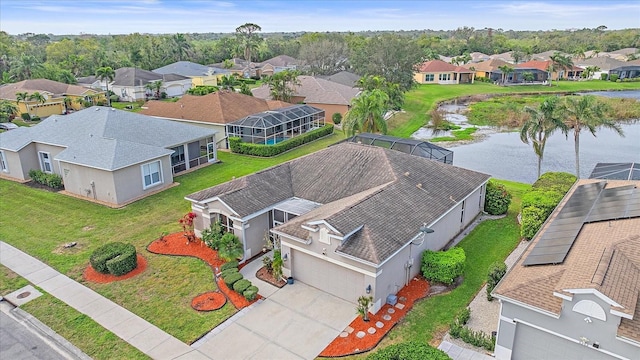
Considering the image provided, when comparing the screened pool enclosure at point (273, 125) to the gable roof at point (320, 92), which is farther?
the gable roof at point (320, 92)

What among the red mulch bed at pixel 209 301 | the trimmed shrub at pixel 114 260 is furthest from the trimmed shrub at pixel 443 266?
the trimmed shrub at pixel 114 260

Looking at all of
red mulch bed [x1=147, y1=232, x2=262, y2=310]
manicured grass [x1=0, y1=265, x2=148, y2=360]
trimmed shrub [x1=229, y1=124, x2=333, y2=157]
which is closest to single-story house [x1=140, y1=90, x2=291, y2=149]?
trimmed shrub [x1=229, y1=124, x2=333, y2=157]

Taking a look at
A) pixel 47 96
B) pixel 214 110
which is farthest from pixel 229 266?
pixel 47 96

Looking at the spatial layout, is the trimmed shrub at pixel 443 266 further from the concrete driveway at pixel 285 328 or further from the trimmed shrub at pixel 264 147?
the trimmed shrub at pixel 264 147

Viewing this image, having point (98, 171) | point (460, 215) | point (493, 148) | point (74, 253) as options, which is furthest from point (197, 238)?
point (493, 148)

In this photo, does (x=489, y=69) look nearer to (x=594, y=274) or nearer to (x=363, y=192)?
(x=363, y=192)

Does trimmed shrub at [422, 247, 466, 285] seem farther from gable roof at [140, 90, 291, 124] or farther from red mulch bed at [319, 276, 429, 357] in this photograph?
gable roof at [140, 90, 291, 124]
